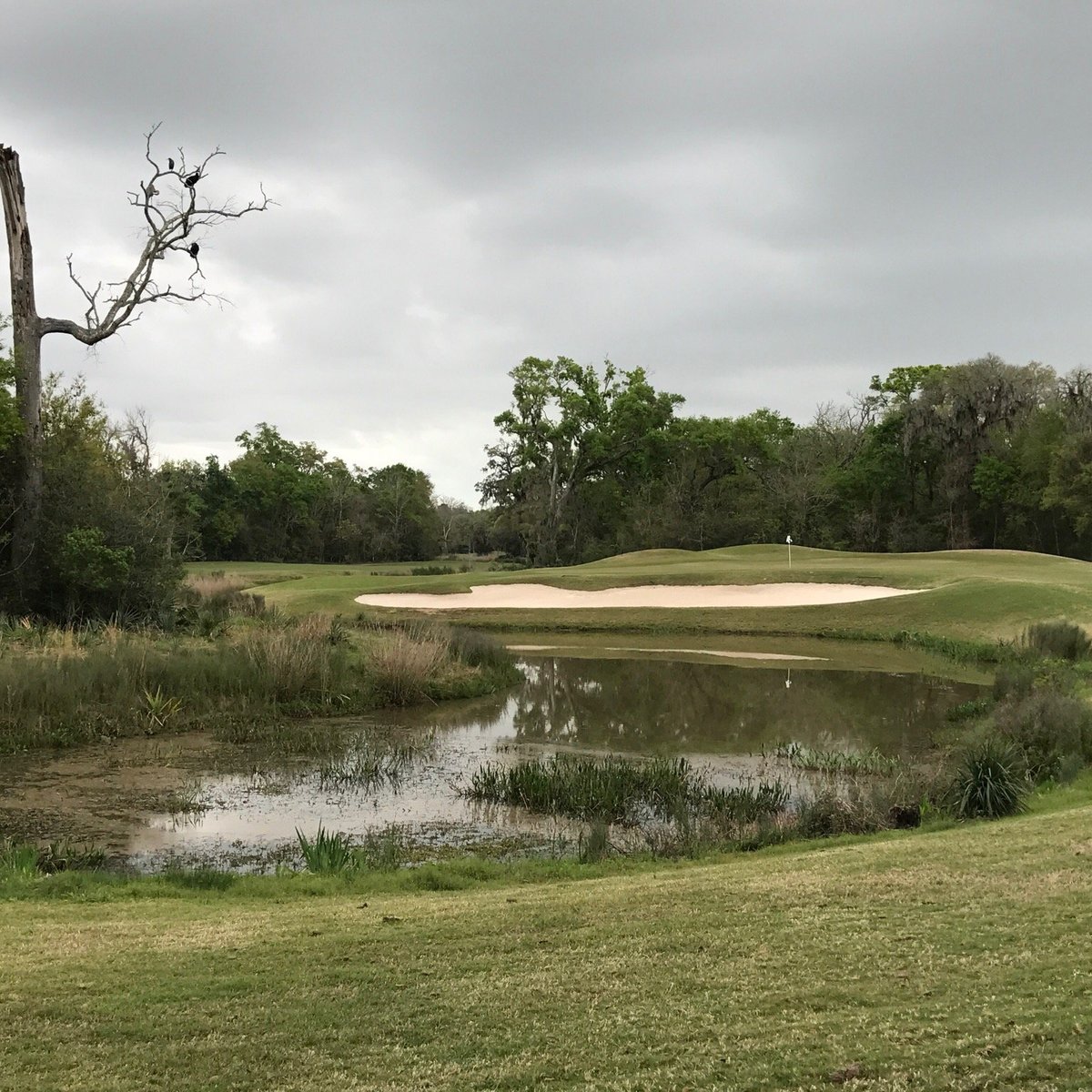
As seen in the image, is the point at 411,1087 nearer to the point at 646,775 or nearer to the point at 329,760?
the point at 646,775

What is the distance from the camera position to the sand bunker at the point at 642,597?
111 ft

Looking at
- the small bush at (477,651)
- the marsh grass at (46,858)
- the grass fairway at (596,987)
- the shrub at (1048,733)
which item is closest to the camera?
the grass fairway at (596,987)

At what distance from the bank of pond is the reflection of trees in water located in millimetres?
86

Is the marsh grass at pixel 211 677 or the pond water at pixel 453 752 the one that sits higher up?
the marsh grass at pixel 211 677

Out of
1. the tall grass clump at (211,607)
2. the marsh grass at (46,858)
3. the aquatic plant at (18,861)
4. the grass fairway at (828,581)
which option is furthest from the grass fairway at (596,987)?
the grass fairway at (828,581)

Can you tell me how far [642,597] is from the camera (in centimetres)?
3566

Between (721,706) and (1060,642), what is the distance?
9032mm

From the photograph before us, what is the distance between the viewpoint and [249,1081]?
157 inches

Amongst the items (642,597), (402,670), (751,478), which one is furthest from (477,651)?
(751,478)

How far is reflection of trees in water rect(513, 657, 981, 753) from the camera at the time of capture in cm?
1644

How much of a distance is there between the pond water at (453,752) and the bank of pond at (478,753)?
55mm

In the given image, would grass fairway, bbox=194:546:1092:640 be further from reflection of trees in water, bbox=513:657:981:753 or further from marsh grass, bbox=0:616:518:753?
marsh grass, bbox=0:616:518:753

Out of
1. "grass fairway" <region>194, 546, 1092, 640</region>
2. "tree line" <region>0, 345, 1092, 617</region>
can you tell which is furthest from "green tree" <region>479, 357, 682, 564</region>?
"grass fairway" <region>194, 546, 1092, 640</region>

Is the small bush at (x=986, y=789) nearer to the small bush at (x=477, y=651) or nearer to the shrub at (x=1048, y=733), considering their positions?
the shrub at (x=1048, y=733)
